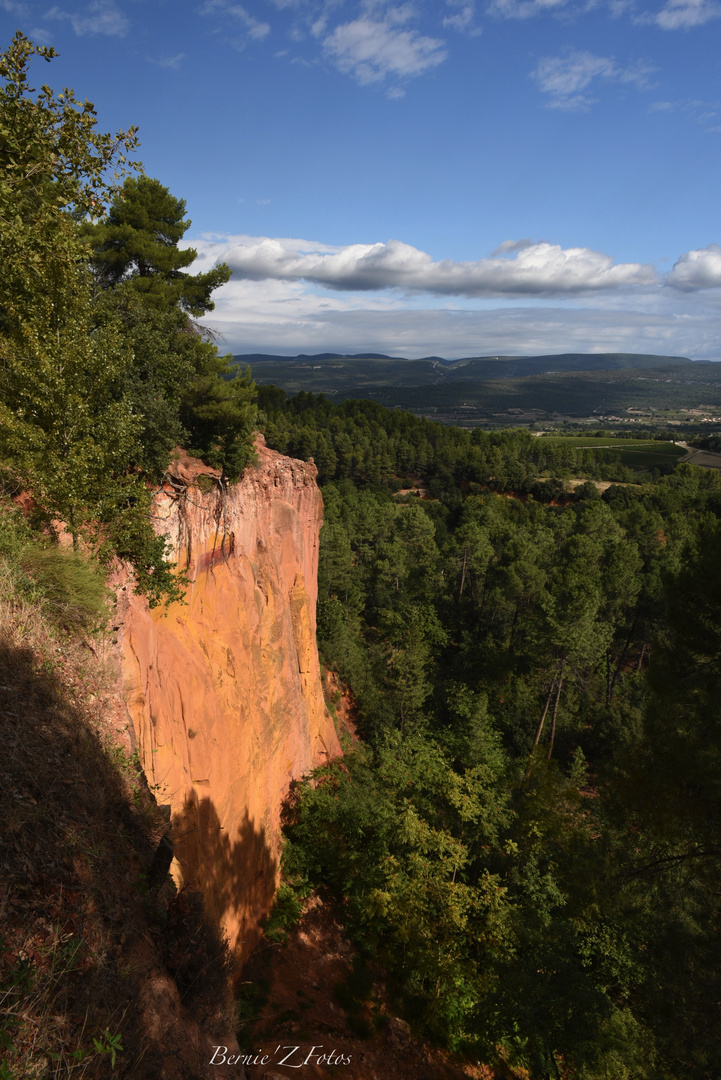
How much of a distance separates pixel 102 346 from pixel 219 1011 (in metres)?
10.2

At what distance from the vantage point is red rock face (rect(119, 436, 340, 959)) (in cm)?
1092

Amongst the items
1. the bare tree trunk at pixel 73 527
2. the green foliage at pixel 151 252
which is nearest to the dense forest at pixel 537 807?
the bare tree trunk at pixel 73 527

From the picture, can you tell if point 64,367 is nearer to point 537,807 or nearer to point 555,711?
point 537,807

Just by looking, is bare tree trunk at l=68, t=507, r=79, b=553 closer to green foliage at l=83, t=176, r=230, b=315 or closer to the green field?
green foliage at l=83, t=176, r=230, b=315

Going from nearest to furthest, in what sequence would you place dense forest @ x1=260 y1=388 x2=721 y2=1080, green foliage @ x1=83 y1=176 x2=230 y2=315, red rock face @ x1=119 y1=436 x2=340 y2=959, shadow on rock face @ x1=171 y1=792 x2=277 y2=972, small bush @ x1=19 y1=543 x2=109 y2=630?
1. small bush @ x1=19 y1=543 x2=109 y2=630
2. dense forest @ x1=260 y1=388 x2=721 y2=1080
3. red rock face @ x1=119 y1=436 x2=340 y2=959
4. shadow on rock face @ x1=171 y1=792 x2=277 y2=972
5. green foliage @ x1=83 y1=176 x2=230 y2=315

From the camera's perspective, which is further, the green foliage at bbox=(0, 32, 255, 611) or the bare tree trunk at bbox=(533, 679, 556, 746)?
the bare tree trunk at bbox=(533, 679, 556, 746)

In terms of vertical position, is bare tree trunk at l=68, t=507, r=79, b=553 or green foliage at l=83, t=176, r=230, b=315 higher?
green foliage at l=83, t=176, r=230, b=315

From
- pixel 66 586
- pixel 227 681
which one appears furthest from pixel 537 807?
pixel 66 586

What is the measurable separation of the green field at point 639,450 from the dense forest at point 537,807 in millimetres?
60524

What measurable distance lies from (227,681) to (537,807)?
1185 centimetres

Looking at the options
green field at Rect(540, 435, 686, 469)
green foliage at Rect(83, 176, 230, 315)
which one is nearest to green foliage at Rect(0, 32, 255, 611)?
green foliage at Rect(83, 176, 230, 315)

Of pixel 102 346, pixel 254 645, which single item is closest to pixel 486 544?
pixel 254 645

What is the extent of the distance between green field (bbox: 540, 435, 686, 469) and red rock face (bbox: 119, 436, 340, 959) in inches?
3189

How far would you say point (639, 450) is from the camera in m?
109
